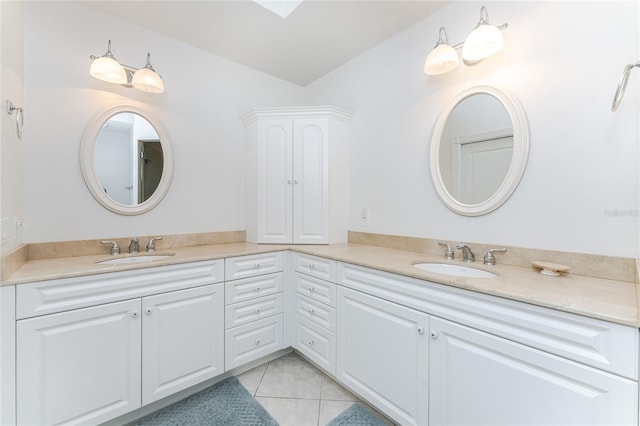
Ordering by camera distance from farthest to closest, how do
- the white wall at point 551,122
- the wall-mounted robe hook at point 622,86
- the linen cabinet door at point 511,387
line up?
the white wall at point 551,122
the wall-mounted robe hook at point 622,86
the linen cabinet door at point 511,387

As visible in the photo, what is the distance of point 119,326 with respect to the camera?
1.40m

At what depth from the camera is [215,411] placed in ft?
5.13

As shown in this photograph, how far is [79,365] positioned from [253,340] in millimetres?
944

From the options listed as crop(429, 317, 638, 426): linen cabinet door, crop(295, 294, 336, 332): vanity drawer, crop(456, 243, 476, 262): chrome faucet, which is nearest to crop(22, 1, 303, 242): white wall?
crop(295, 294, 336, 332): vanity drawer

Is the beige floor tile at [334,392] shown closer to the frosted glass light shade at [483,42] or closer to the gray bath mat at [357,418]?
the gray bath mat at [357,418]

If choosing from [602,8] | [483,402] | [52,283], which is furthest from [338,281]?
[602,8]

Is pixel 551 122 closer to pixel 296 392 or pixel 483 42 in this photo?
pixel 483 42

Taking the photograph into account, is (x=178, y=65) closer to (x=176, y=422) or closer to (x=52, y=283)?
(x=52, y=283)

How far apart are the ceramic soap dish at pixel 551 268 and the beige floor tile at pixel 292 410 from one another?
143 centimetres

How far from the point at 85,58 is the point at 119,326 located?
5.67 feet

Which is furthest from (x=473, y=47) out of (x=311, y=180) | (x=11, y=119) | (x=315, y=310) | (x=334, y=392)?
(x=11, y=119)

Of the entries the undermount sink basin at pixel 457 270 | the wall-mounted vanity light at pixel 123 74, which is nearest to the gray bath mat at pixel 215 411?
the undermount sink basin at pixel 457 270

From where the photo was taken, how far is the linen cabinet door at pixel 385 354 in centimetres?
128

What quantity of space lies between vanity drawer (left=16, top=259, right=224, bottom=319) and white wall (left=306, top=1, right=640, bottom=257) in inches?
58.0
